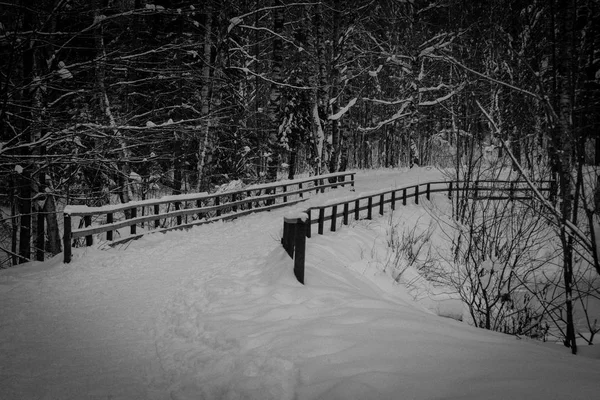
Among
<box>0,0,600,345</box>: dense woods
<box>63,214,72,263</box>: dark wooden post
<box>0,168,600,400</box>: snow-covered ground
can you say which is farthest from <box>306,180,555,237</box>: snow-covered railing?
<box>63,214,72,263</box>: dark wooden post

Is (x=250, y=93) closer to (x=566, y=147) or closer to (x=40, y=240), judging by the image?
(x=40, y=240)

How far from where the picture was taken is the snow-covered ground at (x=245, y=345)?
2.86 m

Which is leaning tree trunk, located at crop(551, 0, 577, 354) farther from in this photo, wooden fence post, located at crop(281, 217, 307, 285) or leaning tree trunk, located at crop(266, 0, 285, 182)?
leaning tree trunk, located at crop(266, 0, 285, 182)

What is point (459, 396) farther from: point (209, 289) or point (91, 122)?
point (91, 122)

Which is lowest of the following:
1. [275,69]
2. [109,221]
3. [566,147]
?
[109,221]

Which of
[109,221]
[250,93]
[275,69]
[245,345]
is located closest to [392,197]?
[275,69]

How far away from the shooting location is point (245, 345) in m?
3.79

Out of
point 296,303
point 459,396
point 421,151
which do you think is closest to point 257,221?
point 296,303

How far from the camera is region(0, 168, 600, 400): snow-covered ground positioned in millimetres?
2861

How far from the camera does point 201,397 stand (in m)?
3.06

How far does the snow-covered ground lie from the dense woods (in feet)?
4.87

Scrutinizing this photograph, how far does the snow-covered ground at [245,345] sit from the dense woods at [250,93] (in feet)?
4.87

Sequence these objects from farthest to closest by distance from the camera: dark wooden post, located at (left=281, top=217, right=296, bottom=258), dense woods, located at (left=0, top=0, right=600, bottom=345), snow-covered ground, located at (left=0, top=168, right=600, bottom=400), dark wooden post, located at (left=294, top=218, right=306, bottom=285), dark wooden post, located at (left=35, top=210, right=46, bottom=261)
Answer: dark wooden post, located at (left=35, top=210, right=46, bottom=261), dark wooden post, located at (left=281, top=217, right=296, bottom=258), dark wooden post, located at (left=294, top=218, right=306, bottom=285), dense woods, located at (left=0, top=0, right=600, bottom=345), snow-covered ground, located at (left=0, top=168, right=600, bottom=400)

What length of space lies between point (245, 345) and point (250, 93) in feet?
85.1
